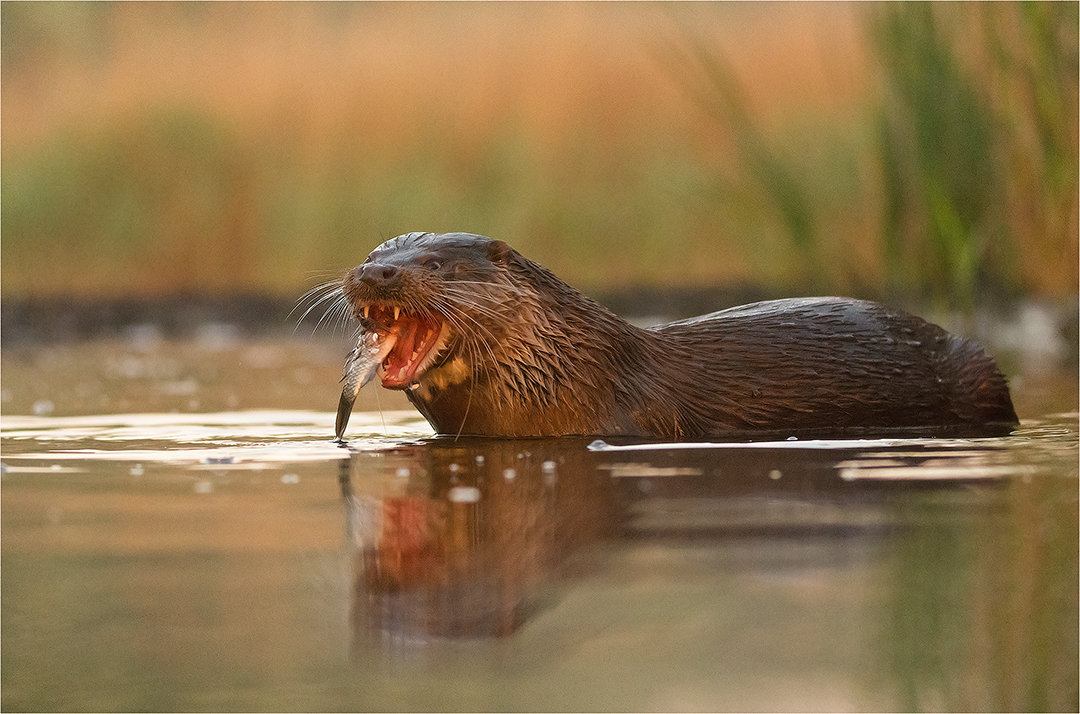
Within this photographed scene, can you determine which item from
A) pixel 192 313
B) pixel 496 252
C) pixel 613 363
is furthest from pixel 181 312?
pixel 613 363

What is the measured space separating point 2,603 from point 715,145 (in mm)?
7387

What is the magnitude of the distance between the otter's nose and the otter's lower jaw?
0.80 feet

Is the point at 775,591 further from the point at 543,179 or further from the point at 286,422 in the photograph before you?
the point at 543,179

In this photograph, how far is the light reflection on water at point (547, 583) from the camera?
1705 mm

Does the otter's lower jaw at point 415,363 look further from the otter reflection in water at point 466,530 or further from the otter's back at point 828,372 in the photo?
the otter's back at point 828,372

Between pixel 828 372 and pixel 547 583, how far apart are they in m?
2.37

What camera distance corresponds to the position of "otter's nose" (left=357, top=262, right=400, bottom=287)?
385 cm

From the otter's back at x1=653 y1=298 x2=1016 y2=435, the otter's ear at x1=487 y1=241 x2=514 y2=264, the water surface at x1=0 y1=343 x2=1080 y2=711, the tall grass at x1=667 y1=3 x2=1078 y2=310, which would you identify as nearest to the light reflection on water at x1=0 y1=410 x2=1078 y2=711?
the water surface at x1=0 y1=343 x2=1080 y2=711

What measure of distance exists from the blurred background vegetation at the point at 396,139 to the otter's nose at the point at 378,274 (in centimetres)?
431

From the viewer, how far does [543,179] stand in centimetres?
907

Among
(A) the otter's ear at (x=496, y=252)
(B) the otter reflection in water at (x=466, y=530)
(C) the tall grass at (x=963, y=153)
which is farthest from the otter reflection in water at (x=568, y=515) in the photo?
(C) the tall grass at (x=963, y=153)

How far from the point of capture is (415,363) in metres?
4.04

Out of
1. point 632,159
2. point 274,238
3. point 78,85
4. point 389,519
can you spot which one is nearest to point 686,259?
point 632,159

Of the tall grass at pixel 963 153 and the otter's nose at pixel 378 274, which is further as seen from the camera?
the tall grass at pixel 963 153
